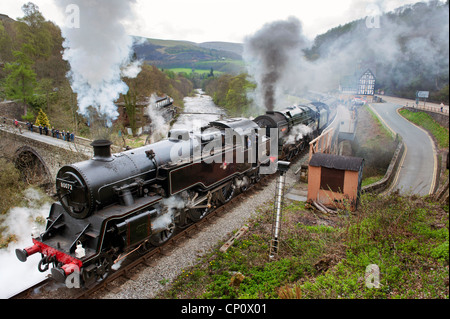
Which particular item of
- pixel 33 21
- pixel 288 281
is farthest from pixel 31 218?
pixel 33 21

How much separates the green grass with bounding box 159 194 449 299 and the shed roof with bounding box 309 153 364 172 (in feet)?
5.99

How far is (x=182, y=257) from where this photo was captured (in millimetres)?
7379

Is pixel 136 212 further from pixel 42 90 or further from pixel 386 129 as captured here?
pixel 42 90

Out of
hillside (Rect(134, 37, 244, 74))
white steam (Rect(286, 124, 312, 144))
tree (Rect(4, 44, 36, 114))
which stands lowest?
white steam (Rect(286, 124, 312, 144))

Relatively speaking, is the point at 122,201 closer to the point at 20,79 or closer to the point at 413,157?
the point at 413,157

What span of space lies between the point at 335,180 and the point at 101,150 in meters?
7.86

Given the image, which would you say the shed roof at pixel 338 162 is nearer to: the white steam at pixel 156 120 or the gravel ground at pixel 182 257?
the gravel ground at pixel 182 257

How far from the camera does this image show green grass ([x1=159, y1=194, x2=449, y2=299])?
5.37 m

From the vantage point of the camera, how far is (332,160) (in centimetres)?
1054

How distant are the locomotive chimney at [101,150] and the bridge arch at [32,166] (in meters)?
16.2

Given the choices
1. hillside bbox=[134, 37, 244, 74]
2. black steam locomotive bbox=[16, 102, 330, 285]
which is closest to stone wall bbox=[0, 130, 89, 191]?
black steam locomotive bbox=[16, 102, 330, 285]

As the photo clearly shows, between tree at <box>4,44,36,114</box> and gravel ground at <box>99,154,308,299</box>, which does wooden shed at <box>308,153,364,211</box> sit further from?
tree at <box>4,44,36,114</box>

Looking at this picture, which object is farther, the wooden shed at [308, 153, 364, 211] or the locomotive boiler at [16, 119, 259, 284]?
the wooden shed at [308, 153, 364, 211]

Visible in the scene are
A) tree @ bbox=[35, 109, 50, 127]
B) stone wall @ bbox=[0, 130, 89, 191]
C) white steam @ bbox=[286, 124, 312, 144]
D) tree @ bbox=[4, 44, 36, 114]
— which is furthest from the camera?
tree @ bbox=[35, 109, 50, 127]
